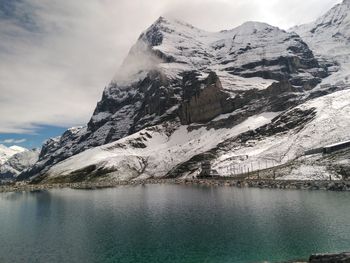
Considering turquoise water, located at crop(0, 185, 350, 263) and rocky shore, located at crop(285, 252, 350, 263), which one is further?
turquoise water, located at crop(0, 185, 350, 263)

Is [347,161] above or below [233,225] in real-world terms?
above

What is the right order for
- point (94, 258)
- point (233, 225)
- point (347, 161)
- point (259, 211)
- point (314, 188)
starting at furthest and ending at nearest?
point (347, 161) < point (314, 188) < point (259, 211) < point (233, 225) < point (94, 258)

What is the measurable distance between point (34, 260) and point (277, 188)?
380 feet

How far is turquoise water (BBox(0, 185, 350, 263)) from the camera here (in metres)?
63.2

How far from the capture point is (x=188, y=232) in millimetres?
79812

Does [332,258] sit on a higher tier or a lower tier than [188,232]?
lower

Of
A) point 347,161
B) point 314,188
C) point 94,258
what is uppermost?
point 347,161

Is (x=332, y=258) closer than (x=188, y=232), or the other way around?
(x=332, y=258)

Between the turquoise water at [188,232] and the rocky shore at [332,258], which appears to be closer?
the rocky shore at [332,258]

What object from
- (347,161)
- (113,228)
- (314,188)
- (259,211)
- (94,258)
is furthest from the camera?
(347,161)

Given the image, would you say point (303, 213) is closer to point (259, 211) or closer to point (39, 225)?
point (259, 211)

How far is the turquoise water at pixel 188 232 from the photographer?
6323 cm

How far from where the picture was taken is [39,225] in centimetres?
10244

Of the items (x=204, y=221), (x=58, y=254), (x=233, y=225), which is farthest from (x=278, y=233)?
(x=58, y=254)
